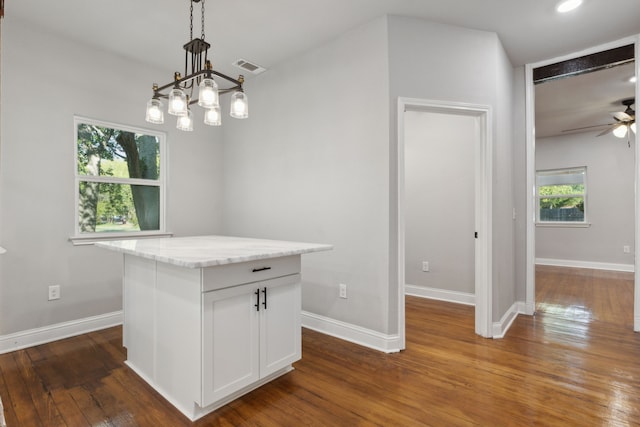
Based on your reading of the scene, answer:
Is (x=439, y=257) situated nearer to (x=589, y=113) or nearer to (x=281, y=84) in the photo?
(x=281, y=84)

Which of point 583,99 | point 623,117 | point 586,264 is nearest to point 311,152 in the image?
point 583,99

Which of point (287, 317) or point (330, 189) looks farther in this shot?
point (330, 189)

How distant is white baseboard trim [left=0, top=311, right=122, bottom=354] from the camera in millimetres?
2707

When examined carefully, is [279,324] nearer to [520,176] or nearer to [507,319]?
[507,319]

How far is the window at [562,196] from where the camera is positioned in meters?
6.59

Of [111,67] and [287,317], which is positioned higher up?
[111,67]

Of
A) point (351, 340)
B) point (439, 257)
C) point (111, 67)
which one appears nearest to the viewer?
point (351, 340)

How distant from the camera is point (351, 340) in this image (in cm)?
290

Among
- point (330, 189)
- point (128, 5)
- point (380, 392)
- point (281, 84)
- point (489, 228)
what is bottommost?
point (380, 392)

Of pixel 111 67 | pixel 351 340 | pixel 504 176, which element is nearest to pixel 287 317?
pixel 351 340

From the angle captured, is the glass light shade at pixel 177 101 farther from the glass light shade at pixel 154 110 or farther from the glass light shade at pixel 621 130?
the glass light shade at pixel 621 130

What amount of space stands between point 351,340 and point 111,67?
11.6 ft

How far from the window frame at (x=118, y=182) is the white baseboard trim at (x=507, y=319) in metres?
3.53

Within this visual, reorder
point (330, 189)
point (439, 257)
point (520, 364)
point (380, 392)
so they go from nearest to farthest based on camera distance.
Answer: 1. point (380, 392)
2. point (520, 364)
3. point (330, 189)
4. point (439, 257)
